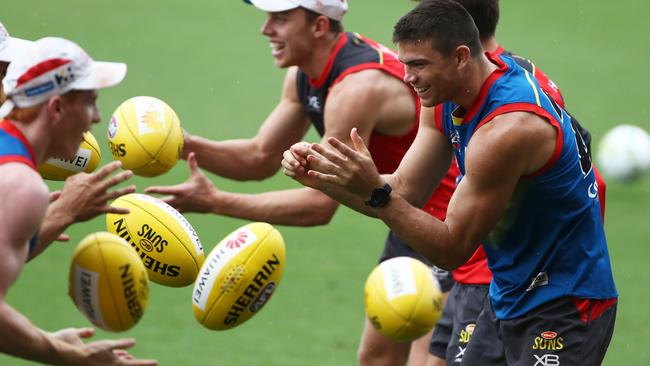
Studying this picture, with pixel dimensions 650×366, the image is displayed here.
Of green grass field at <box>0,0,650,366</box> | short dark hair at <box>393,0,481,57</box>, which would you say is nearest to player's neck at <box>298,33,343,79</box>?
short dark hair at <box>393,0,481,57</box>

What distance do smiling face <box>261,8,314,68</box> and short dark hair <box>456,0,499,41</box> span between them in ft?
4.92

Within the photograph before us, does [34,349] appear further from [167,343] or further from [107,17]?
[107,17]

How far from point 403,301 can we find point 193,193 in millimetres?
1806

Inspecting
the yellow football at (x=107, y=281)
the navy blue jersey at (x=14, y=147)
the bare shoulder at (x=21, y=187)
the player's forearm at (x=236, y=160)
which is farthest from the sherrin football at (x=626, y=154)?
the bare shoulder at (x=21, y=187)

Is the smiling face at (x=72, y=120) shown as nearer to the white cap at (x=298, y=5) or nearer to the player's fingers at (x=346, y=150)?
the player's fingers at (x=346, y=150)

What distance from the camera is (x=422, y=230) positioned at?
573 centimetres

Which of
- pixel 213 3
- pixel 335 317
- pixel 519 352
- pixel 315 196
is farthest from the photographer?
pixel 213 3

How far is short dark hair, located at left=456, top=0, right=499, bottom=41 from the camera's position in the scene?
7.01 meters

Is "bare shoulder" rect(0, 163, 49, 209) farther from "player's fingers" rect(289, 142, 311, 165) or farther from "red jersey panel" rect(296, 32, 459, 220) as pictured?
"red jersey panel" rect(296, 32, 459, 220)

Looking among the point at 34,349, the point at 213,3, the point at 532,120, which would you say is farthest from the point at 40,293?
the point at 213,3

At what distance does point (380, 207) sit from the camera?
5.73 metres

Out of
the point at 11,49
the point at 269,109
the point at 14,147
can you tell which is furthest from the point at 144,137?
the point at 269,109

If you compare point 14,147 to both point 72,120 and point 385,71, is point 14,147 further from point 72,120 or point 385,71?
point 385,71

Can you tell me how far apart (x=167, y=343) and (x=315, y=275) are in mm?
2319
